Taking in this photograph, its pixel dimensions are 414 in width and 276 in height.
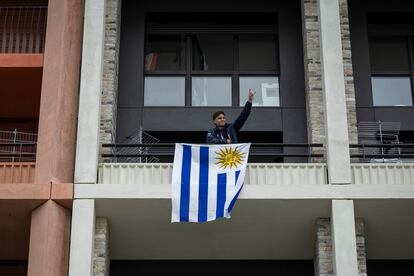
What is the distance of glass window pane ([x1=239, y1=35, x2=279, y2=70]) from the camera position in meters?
22.1

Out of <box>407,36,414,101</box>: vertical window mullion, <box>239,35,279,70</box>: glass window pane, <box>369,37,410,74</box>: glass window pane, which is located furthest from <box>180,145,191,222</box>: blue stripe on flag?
<box>407,36,414,101</box>: vertical window mullion

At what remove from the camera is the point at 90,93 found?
1873 cm

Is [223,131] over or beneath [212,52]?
beneath

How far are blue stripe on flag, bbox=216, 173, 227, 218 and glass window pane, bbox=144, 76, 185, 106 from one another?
13.9 feet

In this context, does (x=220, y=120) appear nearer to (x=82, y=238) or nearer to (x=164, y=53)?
(x=82, y=238)

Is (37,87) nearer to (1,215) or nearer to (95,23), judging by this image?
(95,23)

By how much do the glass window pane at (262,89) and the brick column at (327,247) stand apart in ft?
13.6

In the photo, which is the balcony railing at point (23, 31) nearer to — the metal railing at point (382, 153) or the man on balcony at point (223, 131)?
the man on balcony at point (223, 131)

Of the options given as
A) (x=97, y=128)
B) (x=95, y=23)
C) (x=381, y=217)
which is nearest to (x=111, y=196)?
(x=97, y=128)

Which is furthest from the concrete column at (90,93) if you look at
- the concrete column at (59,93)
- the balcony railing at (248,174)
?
the balcony railing at (248,174)

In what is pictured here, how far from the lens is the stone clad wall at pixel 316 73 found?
19.3 meters

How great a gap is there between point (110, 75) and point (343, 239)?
6.97 m

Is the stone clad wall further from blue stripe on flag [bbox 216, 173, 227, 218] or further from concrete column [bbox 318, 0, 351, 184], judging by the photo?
blue stripe on flag [bbox 216, 173, 227, 218]

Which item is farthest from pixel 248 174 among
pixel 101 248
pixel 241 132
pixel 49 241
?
pixel 49 241
